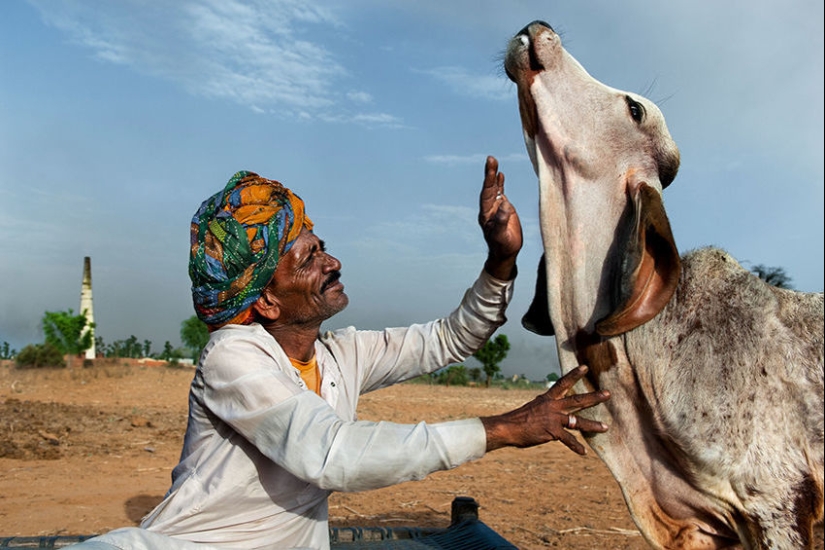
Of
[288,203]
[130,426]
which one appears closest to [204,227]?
[288,203]

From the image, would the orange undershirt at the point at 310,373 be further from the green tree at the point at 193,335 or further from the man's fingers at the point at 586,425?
the green tree at the point at 193,335

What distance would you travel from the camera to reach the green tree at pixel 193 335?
102 ft

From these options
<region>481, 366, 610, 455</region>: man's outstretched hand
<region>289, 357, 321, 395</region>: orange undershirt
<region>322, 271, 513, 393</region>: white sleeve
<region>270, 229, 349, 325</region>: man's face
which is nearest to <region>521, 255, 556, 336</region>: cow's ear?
<region>481, 366, 610, 455</region>: man's outstretched hand

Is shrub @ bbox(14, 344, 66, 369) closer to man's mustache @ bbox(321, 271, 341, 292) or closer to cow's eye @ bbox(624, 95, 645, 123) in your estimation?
man's mustache @ bbox(321, 271, 341, 292)

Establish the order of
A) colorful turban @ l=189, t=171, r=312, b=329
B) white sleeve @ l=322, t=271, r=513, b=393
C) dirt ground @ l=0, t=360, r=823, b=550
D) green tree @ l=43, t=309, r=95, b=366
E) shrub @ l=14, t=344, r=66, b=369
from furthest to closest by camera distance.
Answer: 1. green tree @ l=43, t=309, r=95, b=366
2. shrub @ l=14, t=344, r=66, b=369
3. dirt ground @ l=0, t=360, r=823, b=550
4. white sleeve @ l=322, t=271, r=513, b=393
5. colorful turban @ l=189, t=171, r=312, b=329

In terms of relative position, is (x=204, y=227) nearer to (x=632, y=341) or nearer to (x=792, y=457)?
(x=632, y=341)

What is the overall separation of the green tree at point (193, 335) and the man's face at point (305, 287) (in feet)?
94.1

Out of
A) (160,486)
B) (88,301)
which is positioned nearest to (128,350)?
(88,301)

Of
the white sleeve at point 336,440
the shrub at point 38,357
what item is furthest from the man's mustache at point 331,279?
the shrub at point 38,357

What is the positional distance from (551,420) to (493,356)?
2479cm

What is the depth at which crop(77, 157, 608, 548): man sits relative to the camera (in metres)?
2.36

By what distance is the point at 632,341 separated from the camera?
232cm

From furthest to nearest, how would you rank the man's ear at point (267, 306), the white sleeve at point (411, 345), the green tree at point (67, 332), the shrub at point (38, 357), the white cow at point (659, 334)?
the green tree at point (67, 332), the shrub at point (38, 357), the white sleeve at point (411, 345), the man's ear at point (267, 306), the white cow at point (659, 334)

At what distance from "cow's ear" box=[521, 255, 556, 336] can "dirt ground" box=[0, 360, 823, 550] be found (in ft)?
3.33
